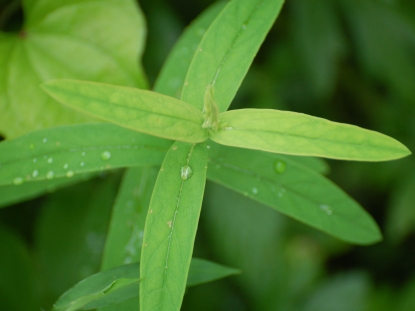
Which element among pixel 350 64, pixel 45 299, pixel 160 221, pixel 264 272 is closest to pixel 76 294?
pixel 160 221

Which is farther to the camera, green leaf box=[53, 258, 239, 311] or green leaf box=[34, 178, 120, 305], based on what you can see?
green leaf box=[34, 178, 120, 305]

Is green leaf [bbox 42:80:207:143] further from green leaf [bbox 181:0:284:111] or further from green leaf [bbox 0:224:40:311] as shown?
green leaf [bbox 0:224:40:311]

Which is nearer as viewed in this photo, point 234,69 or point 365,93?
point 234,69

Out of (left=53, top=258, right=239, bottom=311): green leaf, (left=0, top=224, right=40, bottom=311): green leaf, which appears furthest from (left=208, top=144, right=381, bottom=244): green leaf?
(left=0, top=224, right=40, bottom=311): green leaf

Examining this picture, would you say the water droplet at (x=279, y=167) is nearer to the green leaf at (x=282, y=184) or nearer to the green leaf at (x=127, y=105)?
the green leaf at (x=282, y=184)

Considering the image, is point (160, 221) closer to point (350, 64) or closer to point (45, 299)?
point (45, 299)

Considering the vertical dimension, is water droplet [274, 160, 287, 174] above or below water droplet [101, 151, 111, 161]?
above

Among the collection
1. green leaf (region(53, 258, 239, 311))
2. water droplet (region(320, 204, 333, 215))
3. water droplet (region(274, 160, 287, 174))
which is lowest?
green leaf (region(53, 258, 239, 311))

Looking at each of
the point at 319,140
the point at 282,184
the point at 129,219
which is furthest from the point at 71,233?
the point at 319,140
